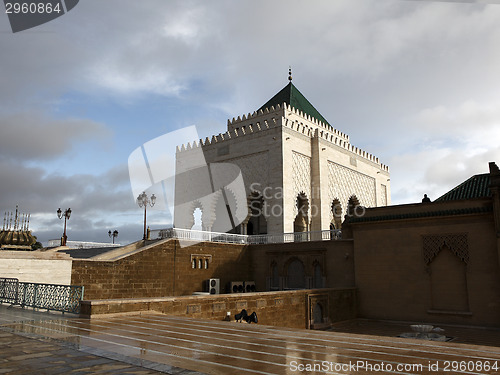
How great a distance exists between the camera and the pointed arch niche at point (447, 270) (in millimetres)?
12492

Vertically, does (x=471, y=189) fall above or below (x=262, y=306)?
above

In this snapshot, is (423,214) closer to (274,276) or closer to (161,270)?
(274,276)

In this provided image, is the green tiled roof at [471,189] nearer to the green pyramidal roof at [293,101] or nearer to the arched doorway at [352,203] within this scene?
the arched doorway at [352,203]

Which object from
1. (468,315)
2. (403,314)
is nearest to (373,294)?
(403,314)

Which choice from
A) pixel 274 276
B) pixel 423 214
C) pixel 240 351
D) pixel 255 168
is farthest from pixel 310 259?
pixel 240 351

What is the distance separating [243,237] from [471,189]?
974cm

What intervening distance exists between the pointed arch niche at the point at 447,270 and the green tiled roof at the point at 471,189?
160 cm

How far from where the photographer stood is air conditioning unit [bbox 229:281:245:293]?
1692 centimetres

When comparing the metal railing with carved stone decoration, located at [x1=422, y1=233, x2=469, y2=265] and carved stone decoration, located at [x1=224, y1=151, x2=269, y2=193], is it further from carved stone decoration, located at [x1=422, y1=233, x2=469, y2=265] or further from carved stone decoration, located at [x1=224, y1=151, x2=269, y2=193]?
carved stone decoration, located at [x1=224, y1=151, x2=269, y2=193]

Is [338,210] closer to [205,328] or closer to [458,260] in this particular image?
[458,260]

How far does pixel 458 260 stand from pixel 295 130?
10938 millimetres

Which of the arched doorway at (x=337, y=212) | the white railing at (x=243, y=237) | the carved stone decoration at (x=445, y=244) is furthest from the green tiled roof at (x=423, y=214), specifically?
the arched doorway at (x=337, y=212)

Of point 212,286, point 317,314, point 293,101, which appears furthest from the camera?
point 293,101

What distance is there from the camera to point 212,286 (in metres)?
16.3
